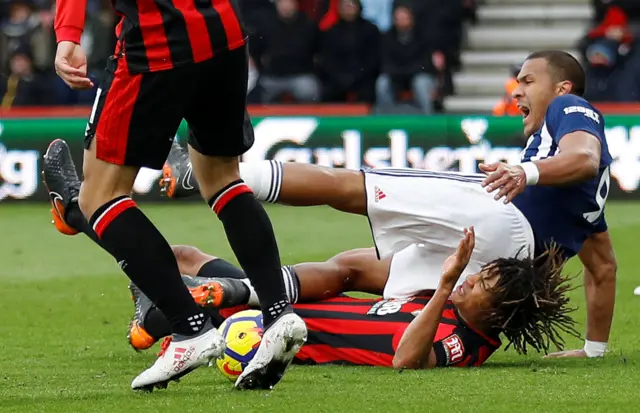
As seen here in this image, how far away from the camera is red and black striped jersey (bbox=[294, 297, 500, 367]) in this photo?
5.80 metres

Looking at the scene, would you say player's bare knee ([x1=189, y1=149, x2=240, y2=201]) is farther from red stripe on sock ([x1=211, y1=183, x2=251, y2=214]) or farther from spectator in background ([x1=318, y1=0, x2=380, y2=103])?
spectator in background ([x1=318, y1=0, x2=380, y2=103])

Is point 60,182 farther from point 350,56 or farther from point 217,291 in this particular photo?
point 350,56

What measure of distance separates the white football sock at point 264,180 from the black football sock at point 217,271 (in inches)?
20.9

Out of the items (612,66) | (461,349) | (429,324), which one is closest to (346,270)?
(461,349)

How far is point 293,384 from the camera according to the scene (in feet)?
17.3

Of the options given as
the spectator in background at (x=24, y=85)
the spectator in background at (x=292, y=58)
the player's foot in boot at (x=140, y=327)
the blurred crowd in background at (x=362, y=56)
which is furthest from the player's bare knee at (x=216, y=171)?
the spectator in background at (x=24, y=85)

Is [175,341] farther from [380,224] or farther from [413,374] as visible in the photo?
[380,224]

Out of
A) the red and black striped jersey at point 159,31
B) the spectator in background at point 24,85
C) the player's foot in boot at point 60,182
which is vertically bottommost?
the spectator in background at point 24,85

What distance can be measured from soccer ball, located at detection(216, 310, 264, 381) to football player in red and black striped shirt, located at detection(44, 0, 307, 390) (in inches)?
23.2

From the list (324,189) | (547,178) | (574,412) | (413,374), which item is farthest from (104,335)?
(574,412)

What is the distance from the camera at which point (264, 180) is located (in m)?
5.93

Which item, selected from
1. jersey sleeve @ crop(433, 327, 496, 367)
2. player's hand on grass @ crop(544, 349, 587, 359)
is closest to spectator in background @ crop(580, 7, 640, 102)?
player's hand on grass @ crop(544, 349, 587, 359)

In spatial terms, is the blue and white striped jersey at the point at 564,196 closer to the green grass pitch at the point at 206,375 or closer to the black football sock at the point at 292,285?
the green grass pitch at the point at 206,375

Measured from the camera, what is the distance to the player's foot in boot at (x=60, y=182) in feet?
21.4
